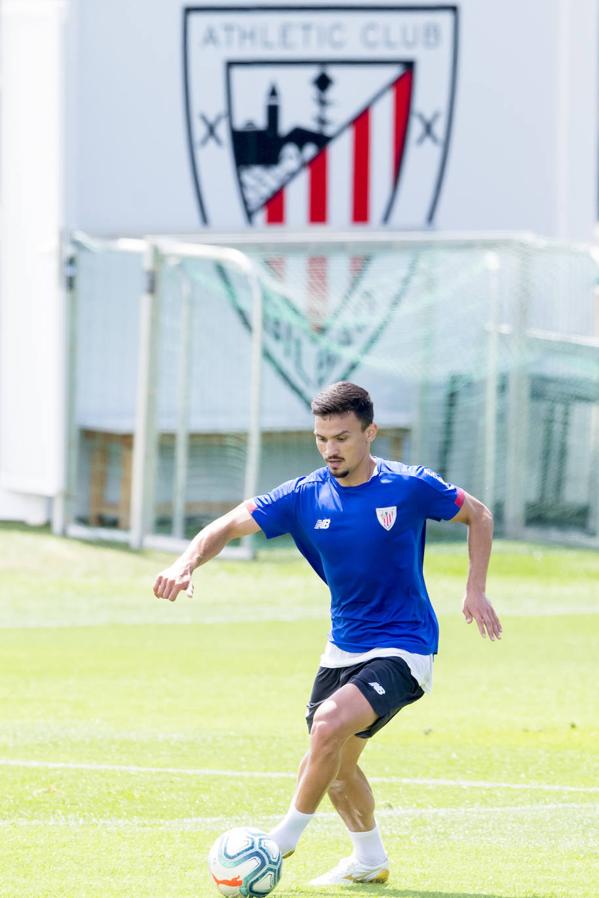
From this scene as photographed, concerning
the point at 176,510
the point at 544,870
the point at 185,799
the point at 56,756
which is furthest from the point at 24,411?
the point at 544,870

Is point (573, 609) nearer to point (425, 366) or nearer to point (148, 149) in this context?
point (425, 366)

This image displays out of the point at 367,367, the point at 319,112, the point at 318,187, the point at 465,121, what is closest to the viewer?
the point at 367,367

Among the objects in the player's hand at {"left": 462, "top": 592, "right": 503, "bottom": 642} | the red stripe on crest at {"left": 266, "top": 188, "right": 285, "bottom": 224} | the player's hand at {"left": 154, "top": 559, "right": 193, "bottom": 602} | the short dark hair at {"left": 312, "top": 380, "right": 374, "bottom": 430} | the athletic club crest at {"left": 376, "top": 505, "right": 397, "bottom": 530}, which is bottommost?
the player's hand at {"left": 462, "top": 592, "right": 503, "bottom": 642}

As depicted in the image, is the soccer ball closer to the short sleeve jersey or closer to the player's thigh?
the player's thigh

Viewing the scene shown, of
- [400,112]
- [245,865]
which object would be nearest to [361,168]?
[400,112]

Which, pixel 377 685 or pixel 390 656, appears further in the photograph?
pixel 390 656

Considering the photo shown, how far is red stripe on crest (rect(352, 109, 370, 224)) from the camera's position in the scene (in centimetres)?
1906

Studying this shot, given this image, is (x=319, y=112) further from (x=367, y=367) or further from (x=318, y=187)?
(x=367, y=367)

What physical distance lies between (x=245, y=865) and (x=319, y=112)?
1324 cm

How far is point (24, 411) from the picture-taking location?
58.9 feet

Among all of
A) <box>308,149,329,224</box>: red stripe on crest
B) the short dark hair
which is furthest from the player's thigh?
<box>308,149,329,224</box>: red stripe on crest

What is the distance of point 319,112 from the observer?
18.9 m

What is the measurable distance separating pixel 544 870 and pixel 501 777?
6.78ft

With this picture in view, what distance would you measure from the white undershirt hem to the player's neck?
1.94 feet
